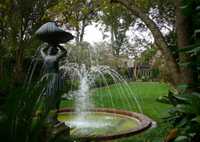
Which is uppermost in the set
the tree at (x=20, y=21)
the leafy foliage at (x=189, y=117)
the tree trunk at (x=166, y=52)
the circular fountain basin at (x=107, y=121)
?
the tree at (x=20, y=21)

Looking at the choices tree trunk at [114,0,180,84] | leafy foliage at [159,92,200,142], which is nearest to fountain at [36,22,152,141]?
tree trunk at [114,0,180,84]

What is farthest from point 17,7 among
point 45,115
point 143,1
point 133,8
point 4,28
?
point 45,115

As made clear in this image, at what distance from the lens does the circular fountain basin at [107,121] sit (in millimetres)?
6546

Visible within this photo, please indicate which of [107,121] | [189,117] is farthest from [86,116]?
[189,117]

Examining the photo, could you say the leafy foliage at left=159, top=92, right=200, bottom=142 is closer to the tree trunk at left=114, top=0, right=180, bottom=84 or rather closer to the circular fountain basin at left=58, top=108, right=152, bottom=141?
the tree trunk at left=114, top=0, right=180, bottom=84

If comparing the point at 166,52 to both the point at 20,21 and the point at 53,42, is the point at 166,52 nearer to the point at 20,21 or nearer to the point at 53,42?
the point at 53,42

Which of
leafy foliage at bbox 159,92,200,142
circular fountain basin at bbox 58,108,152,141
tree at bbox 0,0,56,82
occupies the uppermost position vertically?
tree at bbox 0,0,56,82

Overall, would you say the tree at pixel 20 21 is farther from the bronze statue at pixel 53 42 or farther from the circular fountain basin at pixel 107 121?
the bronze statue at pixel 53 42

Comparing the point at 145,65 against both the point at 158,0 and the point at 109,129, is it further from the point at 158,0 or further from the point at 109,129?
the point at 109,129

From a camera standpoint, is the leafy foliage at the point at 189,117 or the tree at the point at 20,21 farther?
the tree at the point at 20,21

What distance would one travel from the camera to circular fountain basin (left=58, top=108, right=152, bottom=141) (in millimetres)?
6546

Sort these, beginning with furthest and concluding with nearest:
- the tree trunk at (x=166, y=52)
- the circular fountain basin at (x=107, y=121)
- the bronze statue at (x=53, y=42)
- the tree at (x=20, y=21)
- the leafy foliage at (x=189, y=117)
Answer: the tree at (x=20, y=21), the circular fountain basin at (x=107, y=121), the bronze statue at (x=53, y=42), the tree trunk at (x=166, y=52), the leafy foliage at (x=189, y=117)

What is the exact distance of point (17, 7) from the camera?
13.1m

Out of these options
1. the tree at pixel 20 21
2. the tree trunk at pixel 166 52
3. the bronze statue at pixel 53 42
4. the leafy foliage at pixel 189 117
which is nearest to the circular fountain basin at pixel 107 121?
the bronze statue at pixel 53 42
